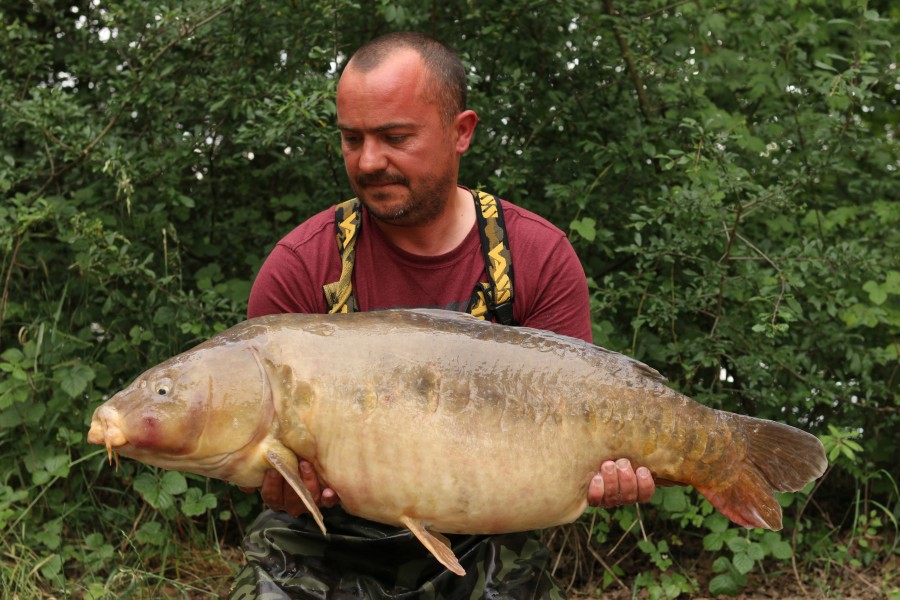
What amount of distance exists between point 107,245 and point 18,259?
0.51m

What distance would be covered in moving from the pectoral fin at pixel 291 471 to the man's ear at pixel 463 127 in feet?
2.75

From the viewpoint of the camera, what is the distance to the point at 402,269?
7.55ft

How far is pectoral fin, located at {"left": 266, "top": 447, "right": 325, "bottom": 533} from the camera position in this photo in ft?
5.70

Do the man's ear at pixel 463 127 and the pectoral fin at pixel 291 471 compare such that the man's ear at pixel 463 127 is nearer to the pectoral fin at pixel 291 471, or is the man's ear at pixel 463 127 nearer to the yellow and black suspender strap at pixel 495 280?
the yellow and black suspender strap at pixel 495 280

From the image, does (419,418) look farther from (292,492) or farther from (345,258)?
(345,258)

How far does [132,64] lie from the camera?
133 inches

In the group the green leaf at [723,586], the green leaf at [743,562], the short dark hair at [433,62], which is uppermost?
the short dark hair at [433,62]

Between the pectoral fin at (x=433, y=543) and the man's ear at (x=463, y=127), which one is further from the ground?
the man's ear at (x=463, y=127)

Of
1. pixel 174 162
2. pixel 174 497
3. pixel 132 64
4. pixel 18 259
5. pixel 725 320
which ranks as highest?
pixel 132 64

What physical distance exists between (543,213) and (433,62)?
120 centimetres

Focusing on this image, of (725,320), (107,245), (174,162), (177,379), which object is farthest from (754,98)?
(177,379)

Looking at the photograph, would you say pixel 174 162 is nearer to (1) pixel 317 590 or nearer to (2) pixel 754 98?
(1) pixel 317 590

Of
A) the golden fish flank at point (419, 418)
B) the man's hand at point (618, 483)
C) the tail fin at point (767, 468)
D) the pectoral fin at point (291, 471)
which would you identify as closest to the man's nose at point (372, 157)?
the golden fish flank at point (419, 418)

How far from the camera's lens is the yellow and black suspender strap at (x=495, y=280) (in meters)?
2.25
